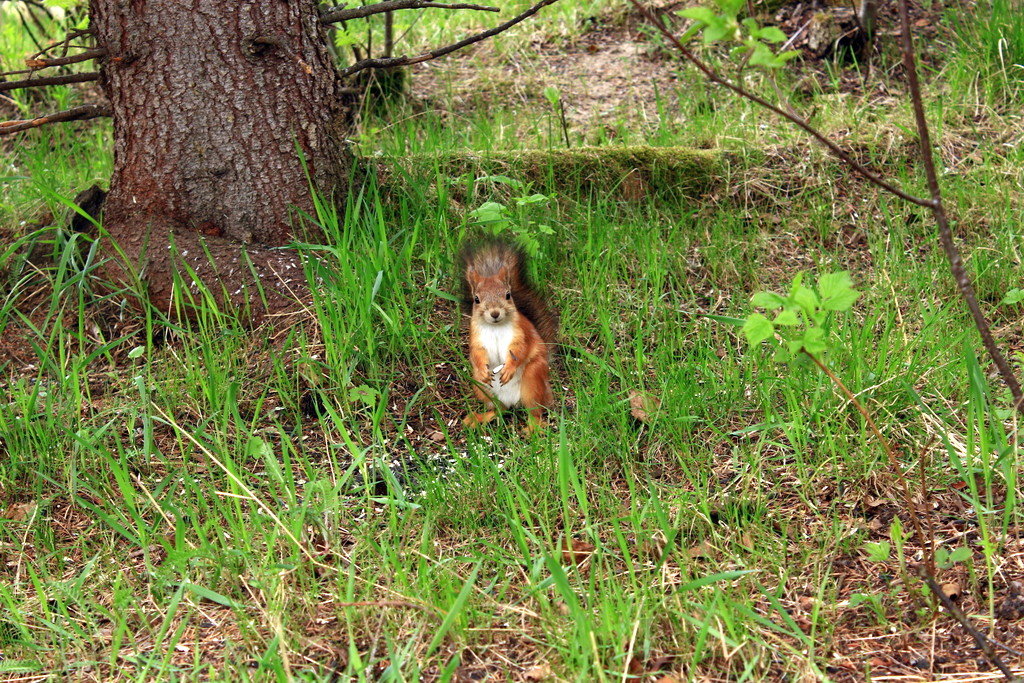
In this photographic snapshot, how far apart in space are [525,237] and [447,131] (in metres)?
1.27

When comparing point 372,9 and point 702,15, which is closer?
point 702,15

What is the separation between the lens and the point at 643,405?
3131 millimetres

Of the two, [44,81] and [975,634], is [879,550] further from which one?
[44,81]

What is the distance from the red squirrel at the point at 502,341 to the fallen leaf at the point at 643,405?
308mm

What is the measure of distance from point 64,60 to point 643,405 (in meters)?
2.23

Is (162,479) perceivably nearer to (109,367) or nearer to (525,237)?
(109,367)

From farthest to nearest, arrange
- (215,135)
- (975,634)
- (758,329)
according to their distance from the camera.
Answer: (215,135)
(758,329)
(975,634)

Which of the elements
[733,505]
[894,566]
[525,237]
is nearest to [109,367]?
[525,237]

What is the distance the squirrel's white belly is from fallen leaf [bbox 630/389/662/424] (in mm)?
399

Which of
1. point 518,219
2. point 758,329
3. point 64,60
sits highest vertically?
point 64,60

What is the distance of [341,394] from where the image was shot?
336 centimetres

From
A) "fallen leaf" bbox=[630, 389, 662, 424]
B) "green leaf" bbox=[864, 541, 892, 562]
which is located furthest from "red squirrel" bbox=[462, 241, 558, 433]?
"green leaf" bbox=[864, 541, 892, 562]

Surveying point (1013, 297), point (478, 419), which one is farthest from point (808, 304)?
point (1013, 297)

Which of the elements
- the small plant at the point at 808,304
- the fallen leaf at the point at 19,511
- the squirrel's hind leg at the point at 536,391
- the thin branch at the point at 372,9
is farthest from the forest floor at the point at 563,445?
the thin branch at the point at 372,9
